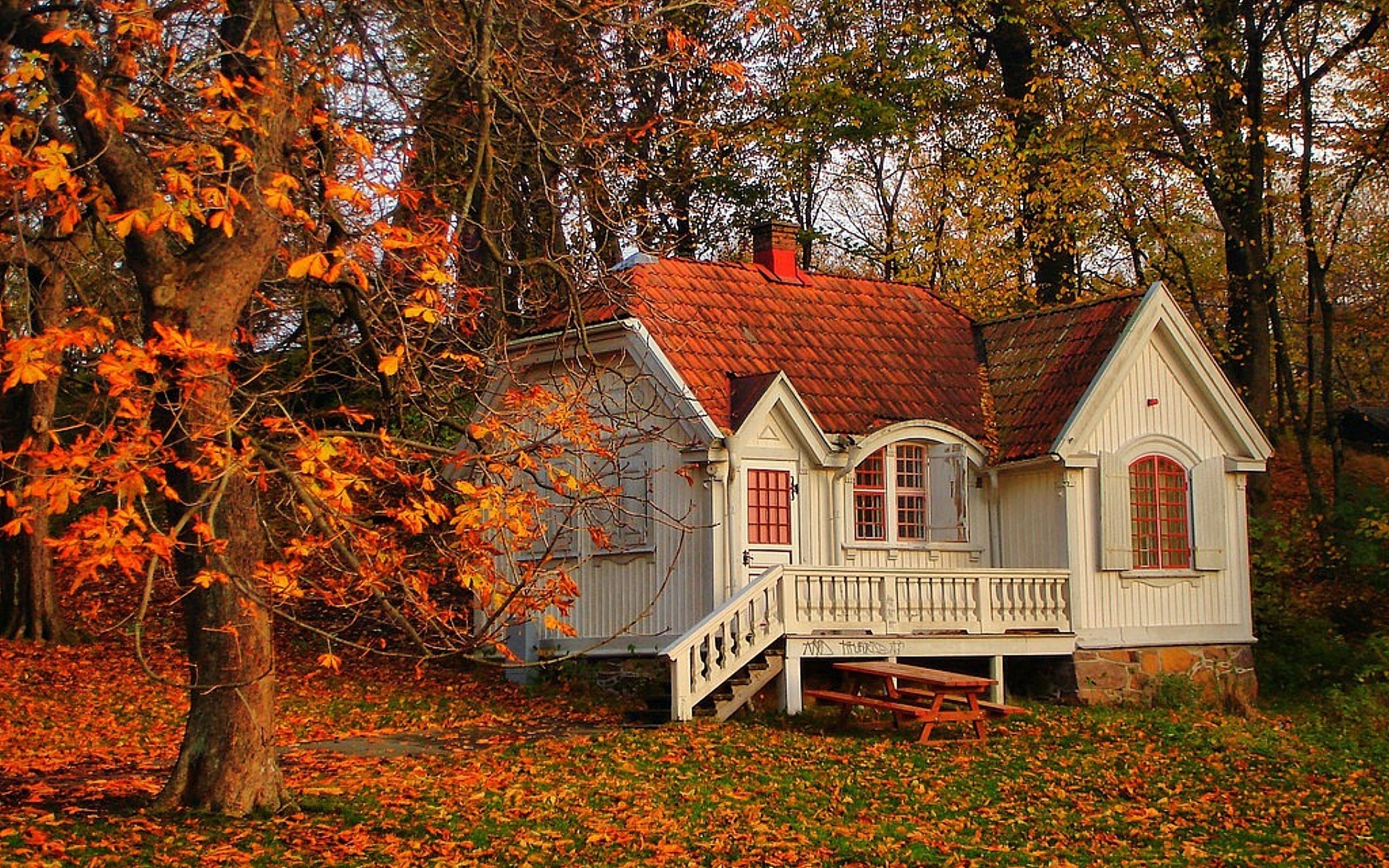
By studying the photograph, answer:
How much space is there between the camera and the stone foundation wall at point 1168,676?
71.6 ft

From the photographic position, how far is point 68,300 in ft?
85.5

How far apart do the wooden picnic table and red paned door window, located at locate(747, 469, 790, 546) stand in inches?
78.6

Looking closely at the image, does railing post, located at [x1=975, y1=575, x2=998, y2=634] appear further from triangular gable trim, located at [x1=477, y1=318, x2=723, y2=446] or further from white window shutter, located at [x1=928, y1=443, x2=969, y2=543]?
triangular gable trim, located at [x1=477, y1=318, x2=723, y2=446]

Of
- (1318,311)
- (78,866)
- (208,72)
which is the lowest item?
(78,866)

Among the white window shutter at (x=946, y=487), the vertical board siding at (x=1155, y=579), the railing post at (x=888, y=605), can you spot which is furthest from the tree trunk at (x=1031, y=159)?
the railing post at (x=888, y=605)

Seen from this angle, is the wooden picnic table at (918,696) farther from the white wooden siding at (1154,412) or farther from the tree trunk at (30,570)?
the tree trunk at (30,570)

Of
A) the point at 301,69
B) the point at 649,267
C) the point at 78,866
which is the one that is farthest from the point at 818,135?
the point at 78,866

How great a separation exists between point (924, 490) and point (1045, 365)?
2.90m

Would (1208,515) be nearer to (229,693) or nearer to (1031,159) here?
(1031,159)

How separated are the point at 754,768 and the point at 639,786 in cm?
153

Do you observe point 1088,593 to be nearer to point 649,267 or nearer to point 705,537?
point 705,537

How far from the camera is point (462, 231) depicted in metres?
12.1

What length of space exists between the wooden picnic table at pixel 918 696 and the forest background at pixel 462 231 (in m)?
4.21

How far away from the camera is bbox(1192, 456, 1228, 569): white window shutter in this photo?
2314 cm
